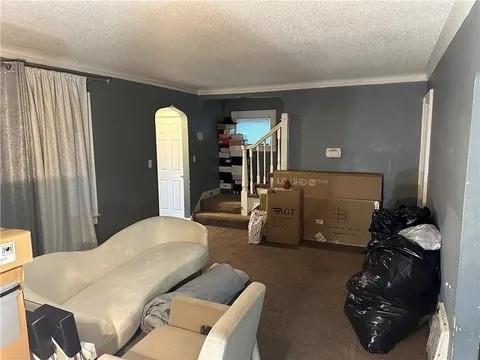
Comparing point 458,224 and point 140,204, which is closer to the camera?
point 458,224

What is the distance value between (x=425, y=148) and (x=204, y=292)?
10.2ft

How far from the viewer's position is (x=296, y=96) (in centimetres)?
518

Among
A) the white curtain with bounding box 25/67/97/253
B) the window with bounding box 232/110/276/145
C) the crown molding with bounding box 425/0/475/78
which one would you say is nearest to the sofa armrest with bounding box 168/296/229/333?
the white curtain with bounding box 25/67/97/253

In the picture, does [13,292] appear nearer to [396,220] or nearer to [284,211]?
[396,220]

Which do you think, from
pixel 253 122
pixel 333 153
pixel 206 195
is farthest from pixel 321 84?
pixel 206 195

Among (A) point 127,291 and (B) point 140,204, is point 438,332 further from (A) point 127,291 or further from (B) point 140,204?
(B) point 140,204

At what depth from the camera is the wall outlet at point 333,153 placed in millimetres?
5000

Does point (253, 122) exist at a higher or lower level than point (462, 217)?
higher

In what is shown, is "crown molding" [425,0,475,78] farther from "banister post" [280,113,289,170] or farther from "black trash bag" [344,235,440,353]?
"banister post" [280,113,289,170]

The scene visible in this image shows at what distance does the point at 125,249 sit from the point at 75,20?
6.51 ft

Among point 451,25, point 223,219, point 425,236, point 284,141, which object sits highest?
point 451,25

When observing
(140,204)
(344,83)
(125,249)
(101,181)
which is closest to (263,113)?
(344,83)

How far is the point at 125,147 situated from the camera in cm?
430

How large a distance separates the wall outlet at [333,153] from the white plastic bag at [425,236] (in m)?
2.61
